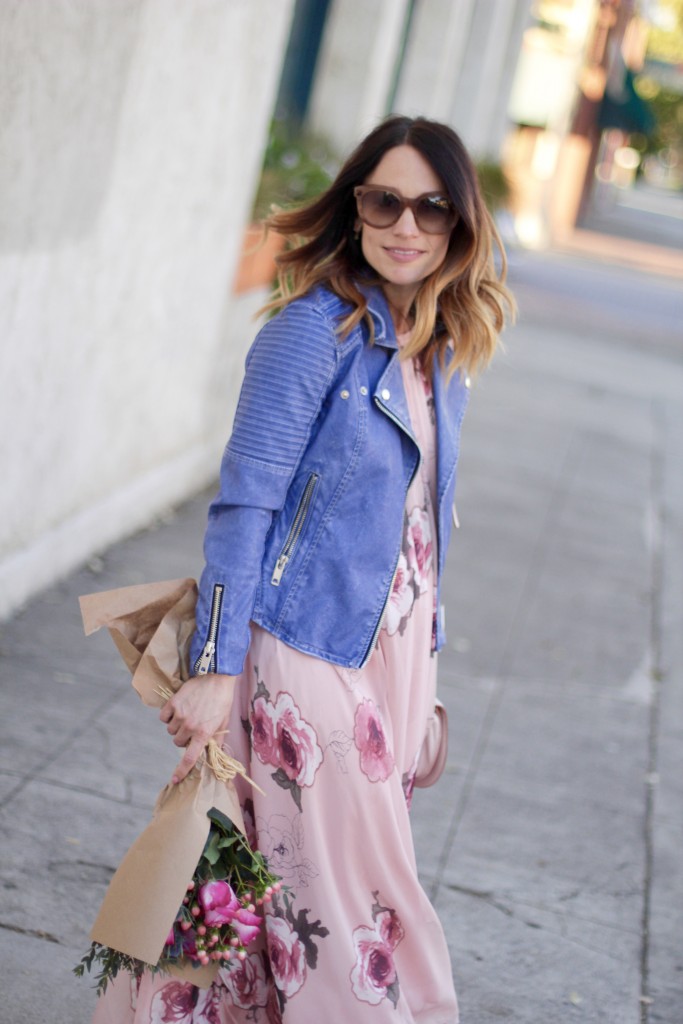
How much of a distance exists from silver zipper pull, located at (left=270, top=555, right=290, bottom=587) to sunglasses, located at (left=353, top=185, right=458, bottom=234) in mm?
662

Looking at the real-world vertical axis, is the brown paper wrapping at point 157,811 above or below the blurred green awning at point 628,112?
below

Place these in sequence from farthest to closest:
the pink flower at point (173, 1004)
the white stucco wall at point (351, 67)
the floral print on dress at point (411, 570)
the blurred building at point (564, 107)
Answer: the blurred building at point (564, 107)
the white stucco wall at point (351, 67)
the floral print on dress at point (411, 570)
the pink flower at point (173, 1004)

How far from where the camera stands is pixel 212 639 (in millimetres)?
2285

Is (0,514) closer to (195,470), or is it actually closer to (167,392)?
(167,392)

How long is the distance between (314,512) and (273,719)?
1.25 feet

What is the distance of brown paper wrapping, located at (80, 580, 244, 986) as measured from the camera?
2209mm

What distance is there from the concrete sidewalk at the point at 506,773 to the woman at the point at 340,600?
0.71ft

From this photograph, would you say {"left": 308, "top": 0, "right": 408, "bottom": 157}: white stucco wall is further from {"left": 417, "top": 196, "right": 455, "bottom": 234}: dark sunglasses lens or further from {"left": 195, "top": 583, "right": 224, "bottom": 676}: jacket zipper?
{"left": 195, "top": 583, "right": 224, "bottom": 676}: jacket zipper

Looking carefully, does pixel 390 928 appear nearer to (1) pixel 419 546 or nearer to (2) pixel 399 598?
(2) pixel 399 598

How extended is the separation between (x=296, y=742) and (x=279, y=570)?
1.02ft

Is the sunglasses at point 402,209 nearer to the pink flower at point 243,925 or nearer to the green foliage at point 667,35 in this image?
the pink flower at point 243,925

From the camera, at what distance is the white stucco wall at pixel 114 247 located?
4496mm

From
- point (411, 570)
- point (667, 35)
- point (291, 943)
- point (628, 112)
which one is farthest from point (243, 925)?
point (667, 35)

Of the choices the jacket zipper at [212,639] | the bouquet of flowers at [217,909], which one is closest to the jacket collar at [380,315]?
Result: the jacket zipper at [212,639]
